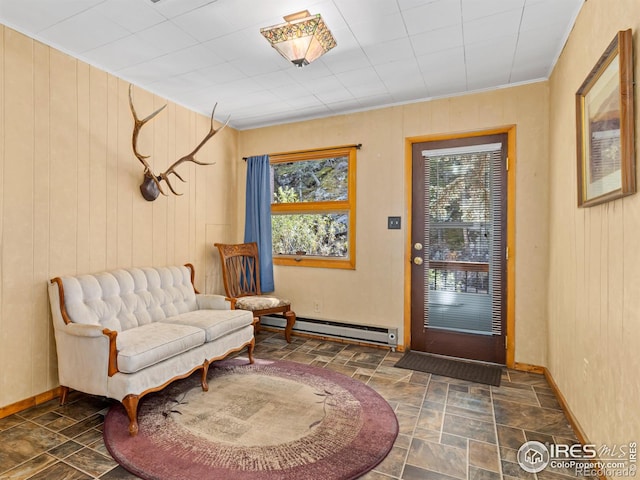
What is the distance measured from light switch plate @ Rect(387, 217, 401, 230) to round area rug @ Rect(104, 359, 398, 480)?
5.19ft

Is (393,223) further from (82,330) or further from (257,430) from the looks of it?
(82,330)

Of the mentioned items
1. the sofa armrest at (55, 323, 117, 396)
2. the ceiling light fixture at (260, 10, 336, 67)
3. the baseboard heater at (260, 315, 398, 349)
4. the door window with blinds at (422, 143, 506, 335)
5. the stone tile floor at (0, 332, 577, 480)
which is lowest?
the stone tile floor at (0, 332, 577, 480)

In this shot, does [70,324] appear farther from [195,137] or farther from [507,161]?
[507,161]

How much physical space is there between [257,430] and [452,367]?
76.3 inches

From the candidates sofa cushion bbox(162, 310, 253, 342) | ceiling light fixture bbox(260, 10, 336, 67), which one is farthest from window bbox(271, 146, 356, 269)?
ceiling light fixture bbox(260, 10, 336, 67)

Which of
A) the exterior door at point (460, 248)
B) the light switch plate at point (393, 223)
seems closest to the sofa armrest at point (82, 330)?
the light switch plate at point (393, 223)

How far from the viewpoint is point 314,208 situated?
13.7ft

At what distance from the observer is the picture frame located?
4.66 ft

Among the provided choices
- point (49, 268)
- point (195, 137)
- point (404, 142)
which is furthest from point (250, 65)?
point (49, 268)

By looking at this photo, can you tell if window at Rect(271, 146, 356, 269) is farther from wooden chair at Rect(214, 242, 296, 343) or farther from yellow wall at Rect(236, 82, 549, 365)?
wooden chair at Rect(214, 242, 296, 343)

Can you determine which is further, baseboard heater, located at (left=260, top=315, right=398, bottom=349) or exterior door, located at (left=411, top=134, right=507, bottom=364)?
baseboard heater, located at (left=260, top=315, right=398, bottom=349)

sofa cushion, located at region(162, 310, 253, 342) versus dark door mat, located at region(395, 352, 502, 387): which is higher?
sofa cushion, located at region(162, 310, 253, 342)

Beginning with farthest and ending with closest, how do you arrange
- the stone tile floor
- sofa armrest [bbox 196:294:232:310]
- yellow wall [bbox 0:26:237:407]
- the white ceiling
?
sofa armrest [bbox 196:294:232:310]
yellow wall [bbox 0:26:237:407]
the white ceiling
the stone tile floor

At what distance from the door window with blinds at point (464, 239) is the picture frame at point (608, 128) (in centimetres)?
124
